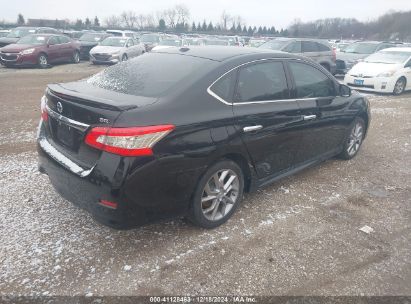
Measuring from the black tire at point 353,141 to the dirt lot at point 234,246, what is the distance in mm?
632

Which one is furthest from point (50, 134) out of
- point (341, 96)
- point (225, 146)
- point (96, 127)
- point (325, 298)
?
Answer: point (341, 96)

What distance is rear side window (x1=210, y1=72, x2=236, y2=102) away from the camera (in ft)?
10.7

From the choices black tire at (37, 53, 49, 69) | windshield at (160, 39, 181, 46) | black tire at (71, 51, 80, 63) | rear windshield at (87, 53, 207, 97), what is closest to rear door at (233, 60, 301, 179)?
rear windshield at (87, 53, 207, 97)

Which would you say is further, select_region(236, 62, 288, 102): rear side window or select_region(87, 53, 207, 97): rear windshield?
select_region(236, 62, 288, 102): rear side window

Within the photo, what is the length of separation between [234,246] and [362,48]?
52.0 feet

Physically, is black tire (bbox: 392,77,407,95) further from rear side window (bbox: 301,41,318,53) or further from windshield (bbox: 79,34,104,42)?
windshield (bbox: 79,34,104,42)

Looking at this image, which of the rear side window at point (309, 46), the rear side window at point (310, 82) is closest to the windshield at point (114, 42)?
the rear side window at point (309, 46)

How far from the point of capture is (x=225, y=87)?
3348 mm

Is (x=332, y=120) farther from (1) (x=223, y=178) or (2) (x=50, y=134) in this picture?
(2) (x=50, y=134)

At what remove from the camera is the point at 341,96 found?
16.1ft

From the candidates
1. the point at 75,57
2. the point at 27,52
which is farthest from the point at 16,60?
the point at 75,57

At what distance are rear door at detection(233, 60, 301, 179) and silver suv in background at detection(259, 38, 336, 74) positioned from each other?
9794 millimetres

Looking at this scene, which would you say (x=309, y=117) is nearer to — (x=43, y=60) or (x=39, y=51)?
(x=39, y=51)

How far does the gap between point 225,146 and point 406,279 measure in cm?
187
